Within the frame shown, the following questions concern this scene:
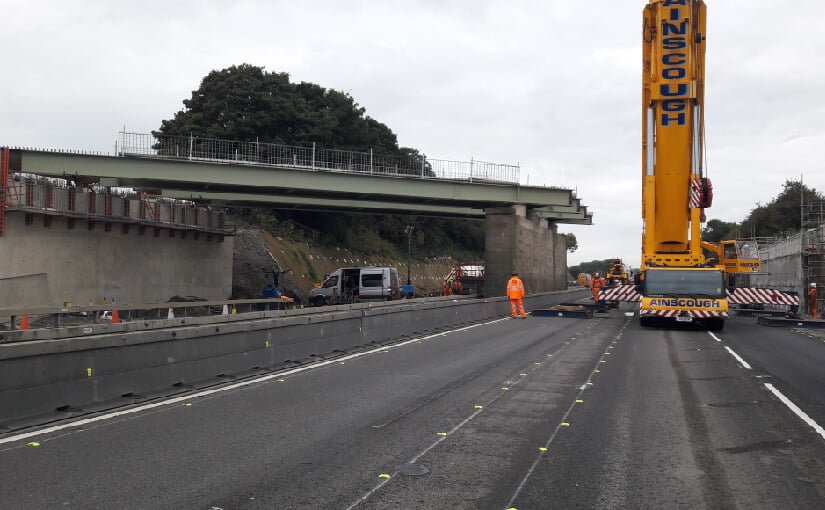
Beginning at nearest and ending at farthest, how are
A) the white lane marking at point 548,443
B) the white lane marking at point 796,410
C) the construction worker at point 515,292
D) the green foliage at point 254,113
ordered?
1. the white lane marking at point 548,443
2. the white lane marking at point 796,410
3. the construction worker at point 515,292
4. the green foliage at point 254,113

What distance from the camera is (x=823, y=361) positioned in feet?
47.3

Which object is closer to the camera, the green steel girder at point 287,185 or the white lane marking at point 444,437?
the white lane marking at point 444,437

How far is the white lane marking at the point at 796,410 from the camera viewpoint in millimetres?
7700

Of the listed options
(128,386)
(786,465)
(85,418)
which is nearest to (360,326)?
(128,386)

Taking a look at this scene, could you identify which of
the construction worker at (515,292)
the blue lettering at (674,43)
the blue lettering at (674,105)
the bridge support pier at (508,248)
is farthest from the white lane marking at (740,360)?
the bridge support pier at (508,248)

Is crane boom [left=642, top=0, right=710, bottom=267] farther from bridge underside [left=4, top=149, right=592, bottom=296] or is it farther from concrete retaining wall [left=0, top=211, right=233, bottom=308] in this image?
concrete retaining wall [left=0, top=211, right=233, bottom=308]

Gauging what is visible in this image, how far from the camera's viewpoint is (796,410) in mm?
8812

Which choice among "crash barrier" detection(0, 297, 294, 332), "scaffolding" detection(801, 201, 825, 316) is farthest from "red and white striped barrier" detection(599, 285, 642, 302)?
"crash barrier" detection(0, 297, 294, 332)

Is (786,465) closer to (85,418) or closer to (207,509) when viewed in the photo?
(207,509)

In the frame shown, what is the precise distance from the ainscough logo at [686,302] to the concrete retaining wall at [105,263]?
77.8ft

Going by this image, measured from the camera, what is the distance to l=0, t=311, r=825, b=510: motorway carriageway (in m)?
5.26

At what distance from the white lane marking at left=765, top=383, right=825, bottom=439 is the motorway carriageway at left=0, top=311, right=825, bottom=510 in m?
0.04

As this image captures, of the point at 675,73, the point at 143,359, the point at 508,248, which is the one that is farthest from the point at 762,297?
the point at 143,359

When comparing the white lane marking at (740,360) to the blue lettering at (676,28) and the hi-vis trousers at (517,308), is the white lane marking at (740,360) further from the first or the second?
the blue lettering at (676,28)
